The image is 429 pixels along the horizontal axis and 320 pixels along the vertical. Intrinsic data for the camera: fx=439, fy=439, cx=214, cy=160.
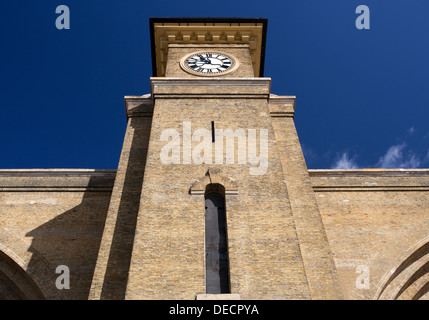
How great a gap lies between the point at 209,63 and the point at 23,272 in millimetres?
10395

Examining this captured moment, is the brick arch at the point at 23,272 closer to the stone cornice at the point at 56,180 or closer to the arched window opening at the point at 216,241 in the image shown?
the stone cornice at the point at 56,180

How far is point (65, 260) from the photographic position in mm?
11484

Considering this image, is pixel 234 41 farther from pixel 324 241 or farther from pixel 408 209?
pixel 324 241

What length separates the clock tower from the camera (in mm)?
8828

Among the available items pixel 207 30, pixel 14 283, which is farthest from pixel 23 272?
pixel 207 30

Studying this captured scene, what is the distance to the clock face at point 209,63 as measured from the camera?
16.8 meters

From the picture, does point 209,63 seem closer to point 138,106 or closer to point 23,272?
point 138,106

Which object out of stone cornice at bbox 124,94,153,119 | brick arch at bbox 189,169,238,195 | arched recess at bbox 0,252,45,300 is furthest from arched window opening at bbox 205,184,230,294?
stone cornice at bbox 124,94,153,119

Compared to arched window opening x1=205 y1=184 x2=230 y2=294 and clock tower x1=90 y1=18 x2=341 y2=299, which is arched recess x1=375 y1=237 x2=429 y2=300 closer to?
clock tower x1=90 y1=18 x2=341 y2=299

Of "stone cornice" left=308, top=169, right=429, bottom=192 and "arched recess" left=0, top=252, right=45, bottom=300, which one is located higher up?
"stone cornice" left=308, top=169, right=429, bottom=192

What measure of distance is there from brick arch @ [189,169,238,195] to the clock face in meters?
6.39

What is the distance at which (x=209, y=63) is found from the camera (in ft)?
57.9

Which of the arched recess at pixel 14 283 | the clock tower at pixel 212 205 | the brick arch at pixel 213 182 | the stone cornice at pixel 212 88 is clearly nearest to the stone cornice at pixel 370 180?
the clock tower at pixel 212 205
